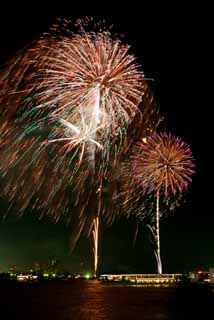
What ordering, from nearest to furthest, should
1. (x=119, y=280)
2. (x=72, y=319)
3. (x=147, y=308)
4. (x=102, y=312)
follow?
(x=72, y=319), (x=102, y=312), (x=147, y=308), (x=119, y=280)

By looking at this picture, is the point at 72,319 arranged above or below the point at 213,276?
below

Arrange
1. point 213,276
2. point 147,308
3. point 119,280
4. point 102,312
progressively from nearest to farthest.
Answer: point 102,312
point 147,308
point 213,276
point 119,280

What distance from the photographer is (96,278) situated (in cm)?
8069

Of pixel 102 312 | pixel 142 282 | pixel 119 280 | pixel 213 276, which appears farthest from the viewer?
pixel 119 280

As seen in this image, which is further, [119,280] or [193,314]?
[119,280]

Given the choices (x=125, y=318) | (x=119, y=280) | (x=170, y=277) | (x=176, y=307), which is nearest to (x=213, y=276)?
(x=170, y=277)

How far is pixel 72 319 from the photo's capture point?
22312 mm

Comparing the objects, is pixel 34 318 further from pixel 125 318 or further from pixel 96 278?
pixel 96 278

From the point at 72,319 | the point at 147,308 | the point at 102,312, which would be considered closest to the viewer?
the point at 72,319

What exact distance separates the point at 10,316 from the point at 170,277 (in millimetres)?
50950

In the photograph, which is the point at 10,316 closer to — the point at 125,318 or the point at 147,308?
the point at 125,318

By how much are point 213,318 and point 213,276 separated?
3453cm

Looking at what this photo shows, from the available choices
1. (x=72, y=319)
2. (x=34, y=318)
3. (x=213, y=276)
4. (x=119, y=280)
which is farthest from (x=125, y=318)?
(x=119, y=280)

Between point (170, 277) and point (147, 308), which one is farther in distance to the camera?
point (170, 277)
